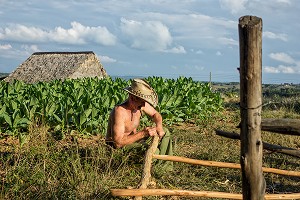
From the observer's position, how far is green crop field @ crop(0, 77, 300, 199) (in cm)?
551

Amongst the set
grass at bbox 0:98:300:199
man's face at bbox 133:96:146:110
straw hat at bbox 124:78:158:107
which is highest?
straw hat at bbox 124:78:158:107

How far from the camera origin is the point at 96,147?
21.0ft

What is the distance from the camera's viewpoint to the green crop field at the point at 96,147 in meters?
5.51

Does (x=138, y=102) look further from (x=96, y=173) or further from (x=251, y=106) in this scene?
(x=251, y=106)

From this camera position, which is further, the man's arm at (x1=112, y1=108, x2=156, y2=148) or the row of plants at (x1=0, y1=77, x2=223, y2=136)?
the row of plants at (x1=0, y1=77, x2=223, y2=136)

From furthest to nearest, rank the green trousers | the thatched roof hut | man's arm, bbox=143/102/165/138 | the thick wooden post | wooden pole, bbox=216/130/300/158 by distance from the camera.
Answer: the thatched roof hut → wooden pole, bbox=216/130/300/158 → the green trousers → man's arm, bbox=143/102/165/138 → the thick wooden post

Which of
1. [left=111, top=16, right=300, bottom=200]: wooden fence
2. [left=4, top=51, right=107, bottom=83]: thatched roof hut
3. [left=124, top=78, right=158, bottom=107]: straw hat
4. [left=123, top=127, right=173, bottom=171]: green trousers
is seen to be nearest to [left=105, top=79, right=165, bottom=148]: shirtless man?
[left=124, top=78, right=158, bottom=107]: straw hat

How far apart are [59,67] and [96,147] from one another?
1799 cm

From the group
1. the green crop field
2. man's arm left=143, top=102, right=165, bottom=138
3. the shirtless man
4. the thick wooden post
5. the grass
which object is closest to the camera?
the thick wooden post

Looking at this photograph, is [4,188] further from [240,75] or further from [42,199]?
[240,75]

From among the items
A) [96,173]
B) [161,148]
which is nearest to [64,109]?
[161,148]

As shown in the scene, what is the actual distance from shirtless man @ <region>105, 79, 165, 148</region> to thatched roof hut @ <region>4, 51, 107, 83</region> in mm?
16771

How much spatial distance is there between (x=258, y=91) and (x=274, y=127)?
99.5 inches

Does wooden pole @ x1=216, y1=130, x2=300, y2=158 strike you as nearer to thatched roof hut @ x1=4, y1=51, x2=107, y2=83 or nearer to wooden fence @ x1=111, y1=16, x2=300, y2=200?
wooden fence @ x1=111, y1=16, x2=300, y2=200
